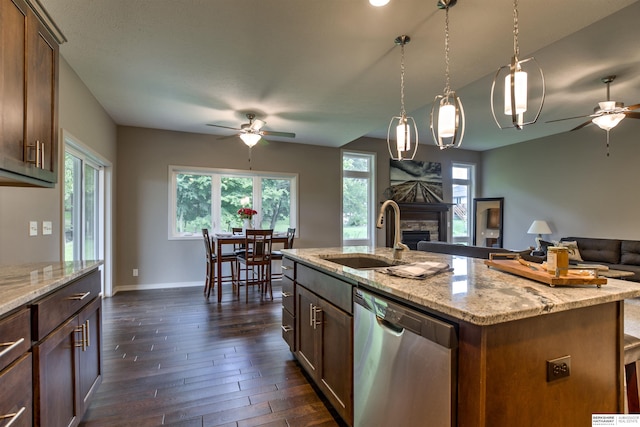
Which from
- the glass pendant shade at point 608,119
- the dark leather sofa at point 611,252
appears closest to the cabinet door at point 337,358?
the glass pendant shade at point 608,119

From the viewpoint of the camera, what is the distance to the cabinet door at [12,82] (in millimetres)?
1342

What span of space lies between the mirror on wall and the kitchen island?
656cm

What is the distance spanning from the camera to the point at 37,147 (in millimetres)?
1620

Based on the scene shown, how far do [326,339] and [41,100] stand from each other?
2084 mm

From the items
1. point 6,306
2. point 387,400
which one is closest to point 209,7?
point 6,306

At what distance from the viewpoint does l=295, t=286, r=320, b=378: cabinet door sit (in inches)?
79.4

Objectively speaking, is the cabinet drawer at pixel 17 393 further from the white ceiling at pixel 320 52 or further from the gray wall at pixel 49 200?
the white ceiling at pixel 320 52

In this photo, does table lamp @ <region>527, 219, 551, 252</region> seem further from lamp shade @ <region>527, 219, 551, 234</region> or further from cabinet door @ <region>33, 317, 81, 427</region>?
cabinet door @ <region>33, 317, 81, 427</region>

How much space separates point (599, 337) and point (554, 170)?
6.28 m

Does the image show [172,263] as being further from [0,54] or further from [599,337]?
[599,337]

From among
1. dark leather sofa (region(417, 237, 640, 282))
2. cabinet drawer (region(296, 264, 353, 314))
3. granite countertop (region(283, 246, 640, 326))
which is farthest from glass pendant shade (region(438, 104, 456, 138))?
dark leather sofa (region(417, 237, 640, 282))

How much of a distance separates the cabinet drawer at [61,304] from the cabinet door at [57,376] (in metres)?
0.04

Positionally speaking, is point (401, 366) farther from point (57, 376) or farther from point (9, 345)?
point (57, 376)

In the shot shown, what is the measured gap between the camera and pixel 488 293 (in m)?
1.16
